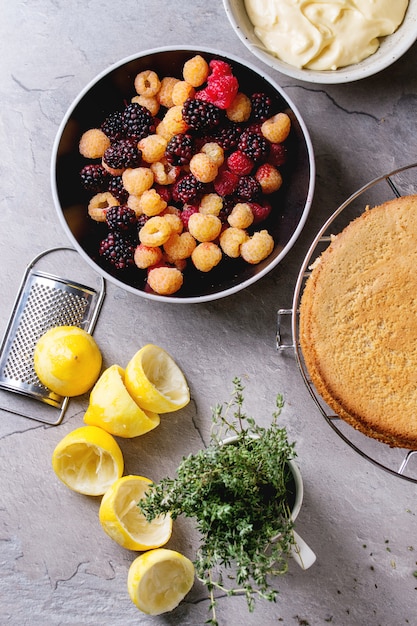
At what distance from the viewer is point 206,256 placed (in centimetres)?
146

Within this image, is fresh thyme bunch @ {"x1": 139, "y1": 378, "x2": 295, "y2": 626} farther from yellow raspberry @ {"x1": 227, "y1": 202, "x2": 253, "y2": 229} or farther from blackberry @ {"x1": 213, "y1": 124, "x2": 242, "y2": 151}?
blackberry @ {"x1": 213, "y1": 124, "x2": 242, "y2": 151}

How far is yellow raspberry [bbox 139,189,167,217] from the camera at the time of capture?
1.43m

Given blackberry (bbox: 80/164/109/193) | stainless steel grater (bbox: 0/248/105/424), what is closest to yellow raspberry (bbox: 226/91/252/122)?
blackberry (bbox: 80/164/109/193)

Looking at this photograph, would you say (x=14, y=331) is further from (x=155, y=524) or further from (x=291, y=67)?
(x=291, y=67)

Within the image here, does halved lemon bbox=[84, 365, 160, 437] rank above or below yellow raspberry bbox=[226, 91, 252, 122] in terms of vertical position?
below

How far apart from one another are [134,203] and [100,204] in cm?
12

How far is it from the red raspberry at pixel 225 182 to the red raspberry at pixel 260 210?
61mm

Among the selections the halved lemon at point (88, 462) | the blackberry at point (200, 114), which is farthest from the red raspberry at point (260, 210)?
the halved lemon at point (88, 462)

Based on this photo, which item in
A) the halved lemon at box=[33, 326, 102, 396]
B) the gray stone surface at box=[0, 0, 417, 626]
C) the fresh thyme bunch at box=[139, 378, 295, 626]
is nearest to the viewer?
the fresh thyme bunch at box=[139, 378, 295, 626]

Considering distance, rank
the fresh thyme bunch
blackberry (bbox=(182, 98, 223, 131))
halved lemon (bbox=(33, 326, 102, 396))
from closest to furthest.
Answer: the fresh thyme bunch, blackberry (bbox=(182, 98, 223, 131)), halved lemon (bbox=(33, 326, 102, 396))

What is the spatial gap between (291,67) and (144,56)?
0.34 meters

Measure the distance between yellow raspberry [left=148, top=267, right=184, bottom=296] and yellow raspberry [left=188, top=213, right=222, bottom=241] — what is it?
0.32 feet

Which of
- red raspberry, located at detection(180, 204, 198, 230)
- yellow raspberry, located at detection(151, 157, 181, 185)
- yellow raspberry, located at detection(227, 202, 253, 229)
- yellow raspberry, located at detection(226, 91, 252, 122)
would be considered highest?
yellow raspberry, located at detection(226, 91, 252, 122)

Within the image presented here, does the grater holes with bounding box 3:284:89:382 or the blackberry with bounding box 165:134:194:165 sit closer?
the blackberry with bounding box 165:134:194:165
